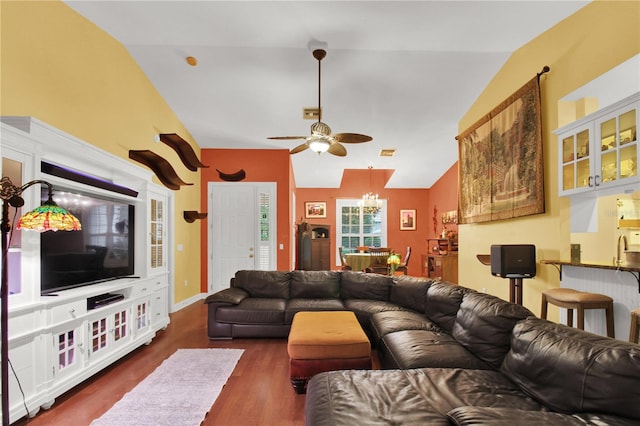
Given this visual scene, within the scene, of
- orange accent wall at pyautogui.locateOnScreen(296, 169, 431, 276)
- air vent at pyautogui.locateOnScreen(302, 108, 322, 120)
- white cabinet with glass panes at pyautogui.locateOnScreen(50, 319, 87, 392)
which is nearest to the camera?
white cabinet with glass panes at pyautogui.locateOnScreen(50, 319, 87, 392)

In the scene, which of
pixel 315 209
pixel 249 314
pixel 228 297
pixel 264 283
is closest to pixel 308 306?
pixel 249 314

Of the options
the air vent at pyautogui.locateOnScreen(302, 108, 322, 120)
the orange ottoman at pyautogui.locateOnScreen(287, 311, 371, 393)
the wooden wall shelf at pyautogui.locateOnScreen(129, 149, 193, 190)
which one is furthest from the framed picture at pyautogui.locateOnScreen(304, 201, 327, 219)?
the orange ottoman at pyautogui.locateOnScreen(287, 311, 371, 393)

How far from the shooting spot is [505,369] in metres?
1.96

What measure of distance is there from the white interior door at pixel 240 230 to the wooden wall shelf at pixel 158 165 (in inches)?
63.5

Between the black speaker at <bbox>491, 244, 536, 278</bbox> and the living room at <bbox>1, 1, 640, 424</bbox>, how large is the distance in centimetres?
31

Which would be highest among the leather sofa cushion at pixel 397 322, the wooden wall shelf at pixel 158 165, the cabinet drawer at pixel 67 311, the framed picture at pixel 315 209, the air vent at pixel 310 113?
the air vent at pixel 310 113

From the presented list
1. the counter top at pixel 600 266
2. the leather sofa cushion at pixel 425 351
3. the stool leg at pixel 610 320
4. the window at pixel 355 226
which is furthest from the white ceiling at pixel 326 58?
the window at pixel 355 226

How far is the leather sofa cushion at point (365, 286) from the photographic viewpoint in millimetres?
4359

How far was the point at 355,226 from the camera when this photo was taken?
32.5ft

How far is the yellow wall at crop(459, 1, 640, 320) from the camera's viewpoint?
2.85 m

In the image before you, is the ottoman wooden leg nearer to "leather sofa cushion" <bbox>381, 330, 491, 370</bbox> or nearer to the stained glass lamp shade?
"leather sofa cushion" <bbox>381, 330, 491, 370</bbox>

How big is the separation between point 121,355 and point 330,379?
2.53m

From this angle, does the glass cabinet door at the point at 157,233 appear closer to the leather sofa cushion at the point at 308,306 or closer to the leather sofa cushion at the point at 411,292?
the leather sofa cushion at the point at 308,306

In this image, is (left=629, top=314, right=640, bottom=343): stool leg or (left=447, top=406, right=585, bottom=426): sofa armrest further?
(left=629, top=314, right=640, bottom=343): stool leg
